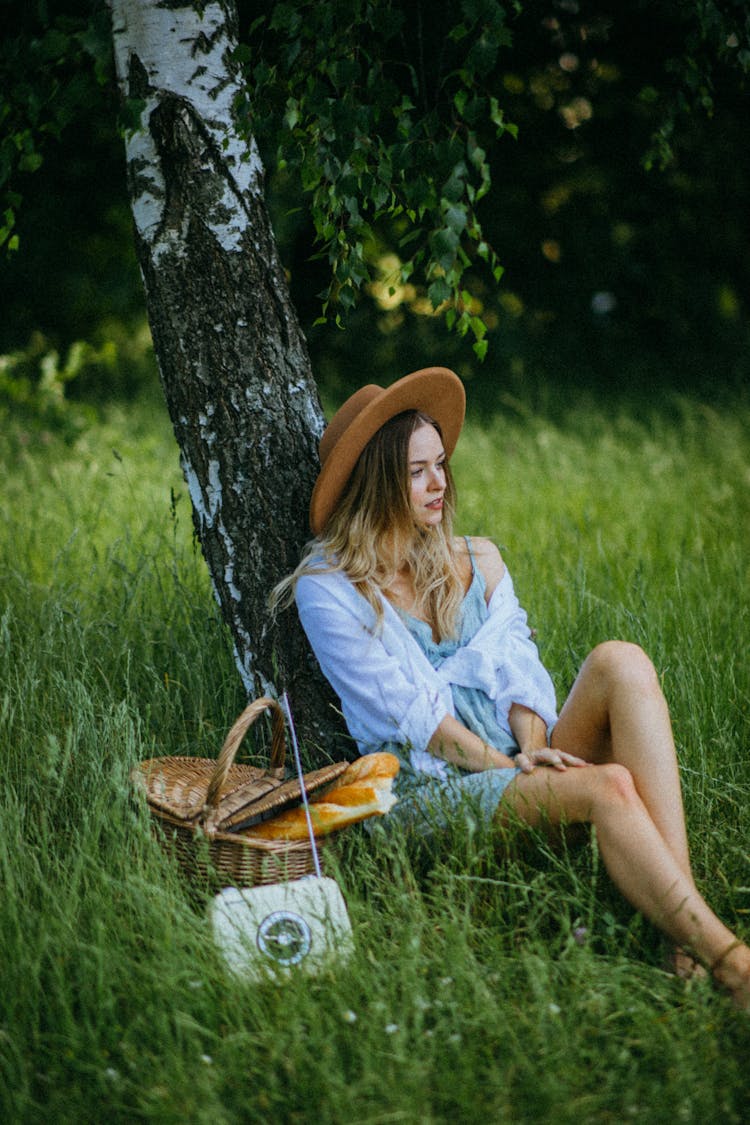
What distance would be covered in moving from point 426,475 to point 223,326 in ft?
2.46

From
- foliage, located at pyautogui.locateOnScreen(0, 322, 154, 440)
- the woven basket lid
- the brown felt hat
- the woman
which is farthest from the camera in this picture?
foliage, located at pyautogui.locateOnScreen(0, 322, 154, 440)

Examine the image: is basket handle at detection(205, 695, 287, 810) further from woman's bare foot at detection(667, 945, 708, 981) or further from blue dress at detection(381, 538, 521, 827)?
woman's bare foot at detection(667, 945, 708, 981)

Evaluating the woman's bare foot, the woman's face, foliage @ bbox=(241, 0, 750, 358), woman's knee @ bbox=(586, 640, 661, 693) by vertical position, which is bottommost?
the woman's bare foot

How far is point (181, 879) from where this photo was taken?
2.56 m

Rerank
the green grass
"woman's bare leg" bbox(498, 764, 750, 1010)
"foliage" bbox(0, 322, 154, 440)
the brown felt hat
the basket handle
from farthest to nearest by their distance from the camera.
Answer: "foliage" bbox(0, 322, 154, 440)
the brown felt hat
the basket handle
"woman's bare leg" bbox(498, 764, 750, 1010)
the green grass

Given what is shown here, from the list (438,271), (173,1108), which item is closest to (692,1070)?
(173,1108)

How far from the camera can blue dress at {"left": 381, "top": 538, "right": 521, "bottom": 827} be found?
2727mm

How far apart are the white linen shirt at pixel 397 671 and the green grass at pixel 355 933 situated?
323 millimetres

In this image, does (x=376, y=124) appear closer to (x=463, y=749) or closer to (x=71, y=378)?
(x=463, y=749)

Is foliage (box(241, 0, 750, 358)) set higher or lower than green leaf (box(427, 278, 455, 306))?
higher

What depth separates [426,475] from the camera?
307cm

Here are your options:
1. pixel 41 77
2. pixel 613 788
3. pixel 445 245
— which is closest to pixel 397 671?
pixel 613 788

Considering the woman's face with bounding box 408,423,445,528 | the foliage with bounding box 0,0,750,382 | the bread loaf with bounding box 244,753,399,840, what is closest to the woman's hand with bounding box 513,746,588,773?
the bread loaf with bounding box 244,753,399,840

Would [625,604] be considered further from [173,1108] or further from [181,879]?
[173,1108]
